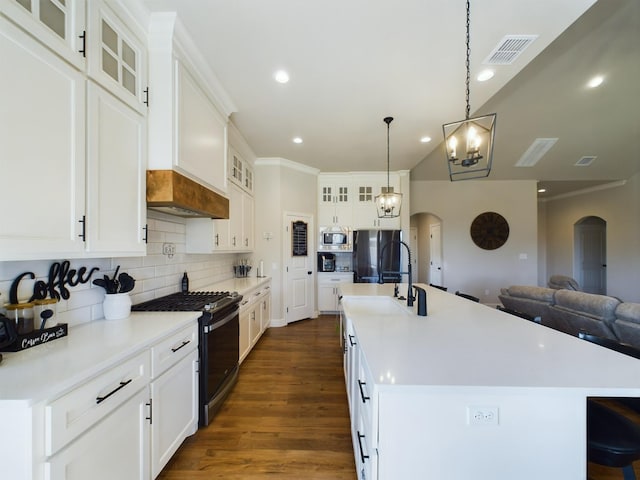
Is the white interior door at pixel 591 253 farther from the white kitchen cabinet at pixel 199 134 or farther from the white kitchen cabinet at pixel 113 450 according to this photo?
the white kitchen cabinet at pixel 113 450

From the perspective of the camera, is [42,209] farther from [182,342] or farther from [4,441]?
[182,342]

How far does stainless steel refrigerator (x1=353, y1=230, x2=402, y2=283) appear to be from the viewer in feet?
17.4

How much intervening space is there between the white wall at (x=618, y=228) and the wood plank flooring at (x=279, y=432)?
18.1ft

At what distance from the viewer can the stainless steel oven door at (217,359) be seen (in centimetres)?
195

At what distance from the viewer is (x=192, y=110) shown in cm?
211

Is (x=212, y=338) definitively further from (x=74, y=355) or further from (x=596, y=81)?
(x=596, y=81)

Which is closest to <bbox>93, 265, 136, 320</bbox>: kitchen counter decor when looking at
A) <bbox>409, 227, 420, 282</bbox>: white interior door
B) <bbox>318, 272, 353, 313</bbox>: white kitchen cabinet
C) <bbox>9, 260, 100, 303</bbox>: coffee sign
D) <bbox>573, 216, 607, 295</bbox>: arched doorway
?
<bbox>9, 260, 100, 303</bbox>: coffee sign

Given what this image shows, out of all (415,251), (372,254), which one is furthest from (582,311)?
(415,251)

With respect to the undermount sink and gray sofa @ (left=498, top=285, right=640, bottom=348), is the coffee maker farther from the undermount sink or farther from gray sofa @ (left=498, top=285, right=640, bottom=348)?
gray sofa @ (left=498, top=285, right=640, bottom=348)

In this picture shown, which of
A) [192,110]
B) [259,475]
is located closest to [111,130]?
[192,110]

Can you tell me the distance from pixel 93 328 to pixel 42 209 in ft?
2.56

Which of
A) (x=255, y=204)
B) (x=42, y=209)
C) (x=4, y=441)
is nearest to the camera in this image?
(x=4, y=441)

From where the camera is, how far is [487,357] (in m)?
1.12

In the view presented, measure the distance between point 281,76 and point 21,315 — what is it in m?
2.43
